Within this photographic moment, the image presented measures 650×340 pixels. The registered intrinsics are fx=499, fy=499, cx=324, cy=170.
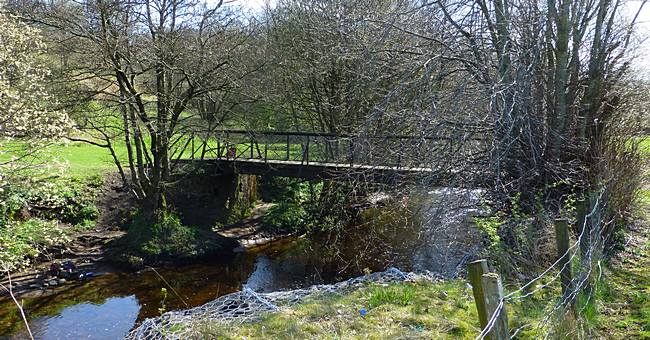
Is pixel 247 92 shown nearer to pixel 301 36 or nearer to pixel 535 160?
pixel 301 36

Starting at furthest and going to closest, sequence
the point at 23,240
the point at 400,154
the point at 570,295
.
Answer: the point at 23,240 → the point at 400,154 → the point at 570,295

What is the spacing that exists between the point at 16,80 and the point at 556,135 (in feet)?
33.3

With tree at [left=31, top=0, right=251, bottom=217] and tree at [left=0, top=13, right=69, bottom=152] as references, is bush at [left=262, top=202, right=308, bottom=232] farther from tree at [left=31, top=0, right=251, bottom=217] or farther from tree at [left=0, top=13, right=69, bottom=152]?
tree at [left=0, top=13, right=69, bottom=152]

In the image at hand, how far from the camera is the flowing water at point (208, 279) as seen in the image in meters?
9.23

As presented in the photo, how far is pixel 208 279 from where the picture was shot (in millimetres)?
12070

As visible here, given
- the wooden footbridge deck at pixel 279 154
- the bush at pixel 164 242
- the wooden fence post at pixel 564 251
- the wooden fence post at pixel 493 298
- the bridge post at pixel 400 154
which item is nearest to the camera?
the wooden fence post at pixel 493 298

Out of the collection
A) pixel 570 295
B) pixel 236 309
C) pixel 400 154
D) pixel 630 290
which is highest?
pixel 400 154

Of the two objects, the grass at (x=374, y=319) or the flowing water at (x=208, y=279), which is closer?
the grass at (x=374, y=319)

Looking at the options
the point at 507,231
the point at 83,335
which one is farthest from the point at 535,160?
the point at 83,335

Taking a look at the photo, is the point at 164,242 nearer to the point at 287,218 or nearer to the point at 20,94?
the point at 287,218

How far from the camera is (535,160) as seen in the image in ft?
22.4

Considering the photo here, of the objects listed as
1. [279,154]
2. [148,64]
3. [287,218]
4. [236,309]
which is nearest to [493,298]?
[236,309]

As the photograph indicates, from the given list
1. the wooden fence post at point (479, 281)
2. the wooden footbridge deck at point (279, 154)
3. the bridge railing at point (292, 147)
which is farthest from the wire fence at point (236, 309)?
the wooden fence post at point (479, 281)

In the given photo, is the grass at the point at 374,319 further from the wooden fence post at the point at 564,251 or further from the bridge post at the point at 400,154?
the bridge post at the point at 400,154
